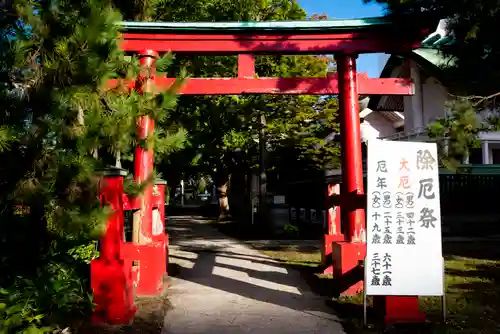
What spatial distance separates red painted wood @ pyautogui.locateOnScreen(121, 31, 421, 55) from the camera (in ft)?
23.0

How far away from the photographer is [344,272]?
6.22m

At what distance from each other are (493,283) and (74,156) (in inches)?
261

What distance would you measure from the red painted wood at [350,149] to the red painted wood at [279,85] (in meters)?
0.30

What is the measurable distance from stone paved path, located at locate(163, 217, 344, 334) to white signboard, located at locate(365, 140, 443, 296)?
2.92ft

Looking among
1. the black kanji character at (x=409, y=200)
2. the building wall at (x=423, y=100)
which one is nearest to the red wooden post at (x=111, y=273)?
the black kanji character at (x=409, y=200)

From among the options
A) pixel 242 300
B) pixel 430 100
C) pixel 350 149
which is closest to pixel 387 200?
pixel 350 149

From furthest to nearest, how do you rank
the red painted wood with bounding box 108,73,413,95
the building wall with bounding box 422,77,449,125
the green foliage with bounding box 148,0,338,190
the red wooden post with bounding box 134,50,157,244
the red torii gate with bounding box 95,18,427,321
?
the green foliage with bounding box 148,0,338,190
the building wall with bounding box 422,77,449,125
the red painted wood with bounding box 108,73,413,95
the red torii gate with bounding box 95,18,427,321
the red wooden post with bounding box 134,50,157,244

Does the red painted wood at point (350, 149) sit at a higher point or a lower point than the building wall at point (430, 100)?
lower

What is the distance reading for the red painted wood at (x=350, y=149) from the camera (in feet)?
21.5

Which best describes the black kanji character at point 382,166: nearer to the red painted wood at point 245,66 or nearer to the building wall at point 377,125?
the red painted wood at point 245,66

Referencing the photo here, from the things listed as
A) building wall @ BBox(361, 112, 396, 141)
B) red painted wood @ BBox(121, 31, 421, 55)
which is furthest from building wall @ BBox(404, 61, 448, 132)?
red painted wood @ BBox(121, 31, 421, 55)

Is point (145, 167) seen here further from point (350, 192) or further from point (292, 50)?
point (350, 192)

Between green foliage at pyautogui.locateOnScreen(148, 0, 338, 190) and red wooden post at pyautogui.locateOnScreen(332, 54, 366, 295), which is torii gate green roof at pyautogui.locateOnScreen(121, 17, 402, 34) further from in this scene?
green foliage at pyautogui.locateOnScreen(148, 0, 338, 190)

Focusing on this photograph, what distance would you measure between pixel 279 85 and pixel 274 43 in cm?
69
